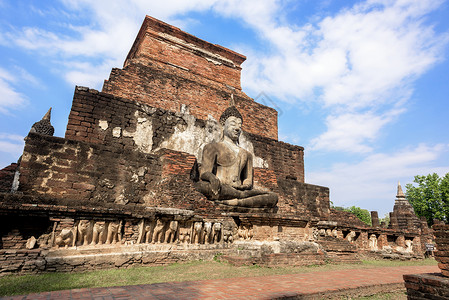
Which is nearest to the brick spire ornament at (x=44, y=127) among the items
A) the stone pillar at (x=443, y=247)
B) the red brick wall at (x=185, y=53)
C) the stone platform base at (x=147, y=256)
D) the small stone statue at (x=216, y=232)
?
the red brick wall at (x=185, y=53)

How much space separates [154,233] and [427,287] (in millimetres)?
3974

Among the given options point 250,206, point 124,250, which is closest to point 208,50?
point 250,206

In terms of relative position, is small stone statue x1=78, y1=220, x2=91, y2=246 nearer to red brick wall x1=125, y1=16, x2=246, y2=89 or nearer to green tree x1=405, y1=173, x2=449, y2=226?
red brick wall x1=125, y1=16, x2=246, y2=89

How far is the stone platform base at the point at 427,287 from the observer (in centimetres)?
295

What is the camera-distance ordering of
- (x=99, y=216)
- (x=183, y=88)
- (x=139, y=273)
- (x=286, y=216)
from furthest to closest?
(x=183, y=88), (x=286, y=216), (x=99, y=216), (x=139, y=273)

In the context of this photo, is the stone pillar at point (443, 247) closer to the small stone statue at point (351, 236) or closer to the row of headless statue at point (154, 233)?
the row of headless statue at point (154, 233)

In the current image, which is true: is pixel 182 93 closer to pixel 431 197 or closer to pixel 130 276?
pixel 130 276

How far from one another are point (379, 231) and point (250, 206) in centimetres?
506

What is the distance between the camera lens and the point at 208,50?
41.8 ft

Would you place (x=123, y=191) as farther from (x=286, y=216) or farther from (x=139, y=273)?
(x=286, y=216)

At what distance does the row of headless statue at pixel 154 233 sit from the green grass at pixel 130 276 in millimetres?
511

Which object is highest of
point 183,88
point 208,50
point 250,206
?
point 208,50

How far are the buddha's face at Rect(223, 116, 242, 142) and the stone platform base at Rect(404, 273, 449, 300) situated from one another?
520cm

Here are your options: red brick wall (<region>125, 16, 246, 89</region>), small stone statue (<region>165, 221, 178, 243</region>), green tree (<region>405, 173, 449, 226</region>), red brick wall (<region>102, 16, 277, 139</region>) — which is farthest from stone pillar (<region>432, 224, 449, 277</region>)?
green tree (<region>405, 173, 449, 226</region>)
